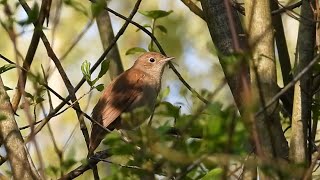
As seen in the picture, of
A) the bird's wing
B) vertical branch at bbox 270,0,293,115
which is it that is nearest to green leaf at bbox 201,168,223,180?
vertical branch at bbox 270,0,293,115

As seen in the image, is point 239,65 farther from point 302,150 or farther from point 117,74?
point 117,74

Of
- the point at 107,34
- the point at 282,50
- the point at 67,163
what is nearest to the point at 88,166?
the point at 67,163

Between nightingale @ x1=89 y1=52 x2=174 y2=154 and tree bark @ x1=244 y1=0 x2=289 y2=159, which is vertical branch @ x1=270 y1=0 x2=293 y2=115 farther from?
tree bark @ x1=244 y1=0 x2=289 y2=159

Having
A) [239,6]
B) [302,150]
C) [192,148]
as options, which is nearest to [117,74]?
[239,6]

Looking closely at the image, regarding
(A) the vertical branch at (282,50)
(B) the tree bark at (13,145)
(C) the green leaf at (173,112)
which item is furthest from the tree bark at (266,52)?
(A) the vertical branch at (282,50)

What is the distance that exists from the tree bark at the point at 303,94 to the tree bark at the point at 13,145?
1054mm

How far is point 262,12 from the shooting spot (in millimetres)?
3238

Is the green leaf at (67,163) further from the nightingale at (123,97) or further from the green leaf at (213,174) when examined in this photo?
the nightingale at (123,97)

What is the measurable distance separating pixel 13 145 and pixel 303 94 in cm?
123

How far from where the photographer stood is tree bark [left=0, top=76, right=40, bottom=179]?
3183 millimetres

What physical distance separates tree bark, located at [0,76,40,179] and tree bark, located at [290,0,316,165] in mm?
1054

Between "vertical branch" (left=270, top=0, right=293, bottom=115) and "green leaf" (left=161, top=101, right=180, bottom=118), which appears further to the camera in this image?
"vertical branch" (left=270, top=0, right=293, bottom=115)

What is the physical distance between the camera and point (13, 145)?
11.0 feet

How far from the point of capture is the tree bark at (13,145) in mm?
3183
